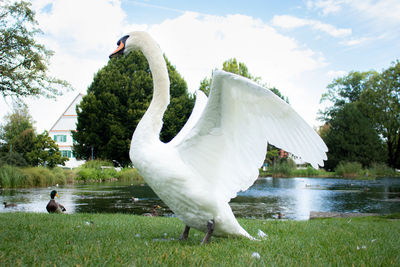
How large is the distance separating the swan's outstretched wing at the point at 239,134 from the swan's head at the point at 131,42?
150cm

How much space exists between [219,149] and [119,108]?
2870cm

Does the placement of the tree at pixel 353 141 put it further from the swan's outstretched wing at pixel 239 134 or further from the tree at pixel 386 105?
the swan's outstretched wing at pixel 239 134

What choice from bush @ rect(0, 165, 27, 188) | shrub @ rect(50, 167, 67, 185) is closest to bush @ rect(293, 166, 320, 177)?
shrub @ rect(50, 167, 67, 185)

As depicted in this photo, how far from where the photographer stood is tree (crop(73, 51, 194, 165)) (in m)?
30.6

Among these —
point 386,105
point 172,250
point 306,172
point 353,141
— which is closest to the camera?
point 172,250

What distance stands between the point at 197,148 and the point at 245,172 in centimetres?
72

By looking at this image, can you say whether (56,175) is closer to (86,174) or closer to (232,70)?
(86,174)

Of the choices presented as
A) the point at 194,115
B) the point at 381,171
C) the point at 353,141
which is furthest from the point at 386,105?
the point at 194,115

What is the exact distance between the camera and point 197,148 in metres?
3.70

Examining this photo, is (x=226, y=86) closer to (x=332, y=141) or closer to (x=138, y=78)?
(x=138, y=78)

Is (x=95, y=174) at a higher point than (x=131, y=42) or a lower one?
lower

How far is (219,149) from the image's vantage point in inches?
147

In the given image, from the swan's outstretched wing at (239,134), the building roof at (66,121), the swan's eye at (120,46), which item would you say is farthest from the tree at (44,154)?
the swan's outstretched wing at (239,134)

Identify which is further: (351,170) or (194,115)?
(351,170)
